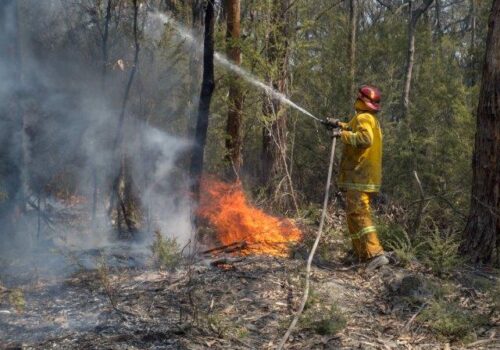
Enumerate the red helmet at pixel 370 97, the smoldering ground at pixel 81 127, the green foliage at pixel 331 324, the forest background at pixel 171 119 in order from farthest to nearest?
the forest background at pixel 171 119, the smoldering ground at pixel 81 127, the red helmet at pixel 370 97, the green foliage at pixel 331 324

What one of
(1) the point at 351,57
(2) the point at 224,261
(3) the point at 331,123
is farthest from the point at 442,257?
(1) the point at 351,57

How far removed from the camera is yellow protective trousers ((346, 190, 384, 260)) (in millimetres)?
6266

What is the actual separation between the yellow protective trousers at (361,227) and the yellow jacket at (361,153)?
4.8 inches

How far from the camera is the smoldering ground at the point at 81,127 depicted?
23.3ft

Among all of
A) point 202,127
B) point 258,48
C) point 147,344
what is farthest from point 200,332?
point 258,48

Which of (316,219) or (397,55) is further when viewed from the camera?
(397,55)

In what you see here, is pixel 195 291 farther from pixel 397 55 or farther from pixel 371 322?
pixel 397 55

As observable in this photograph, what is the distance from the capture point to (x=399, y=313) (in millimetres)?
5125

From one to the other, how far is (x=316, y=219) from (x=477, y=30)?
1942 cm

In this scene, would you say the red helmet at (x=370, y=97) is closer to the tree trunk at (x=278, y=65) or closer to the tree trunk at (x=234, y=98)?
the tree trunk at (x=278, y=65)

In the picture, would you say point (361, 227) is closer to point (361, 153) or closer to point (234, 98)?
point (361, 153)

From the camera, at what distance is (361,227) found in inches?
249

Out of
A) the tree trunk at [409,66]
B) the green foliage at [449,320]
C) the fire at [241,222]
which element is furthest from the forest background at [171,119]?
the green foliage at [449,320]

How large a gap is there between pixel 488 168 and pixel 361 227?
1.82m
